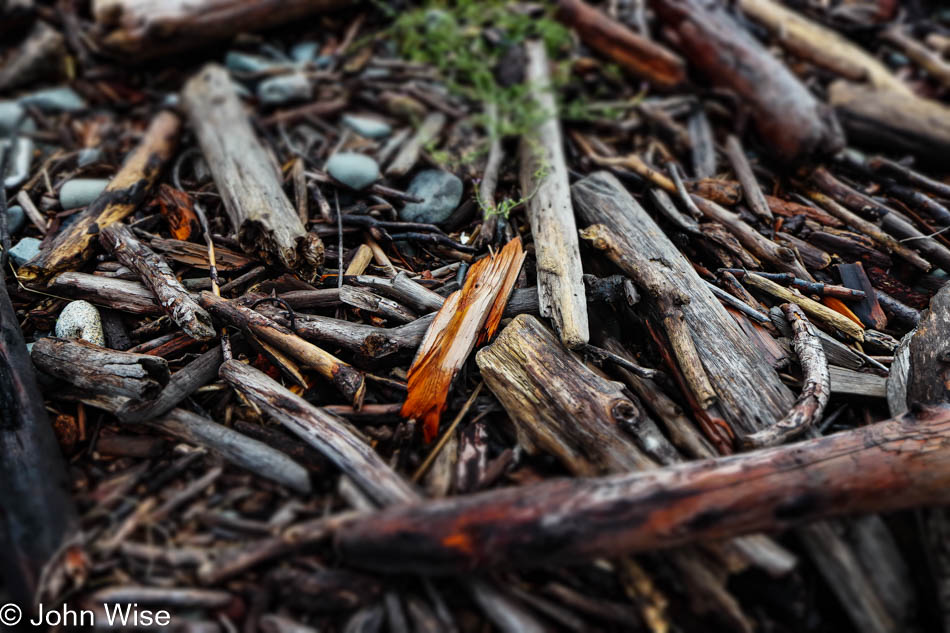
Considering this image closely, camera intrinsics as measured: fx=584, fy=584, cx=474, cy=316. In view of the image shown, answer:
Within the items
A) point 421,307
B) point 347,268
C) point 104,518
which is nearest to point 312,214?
point 347,268

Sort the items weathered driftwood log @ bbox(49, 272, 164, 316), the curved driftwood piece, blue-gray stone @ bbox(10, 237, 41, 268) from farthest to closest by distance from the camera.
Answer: blue-gray stone @ bbox(10, 237, 41, 268)
weathered driftwood log @ bbox(49, 272, 164, 316)
the curved driftwood piece

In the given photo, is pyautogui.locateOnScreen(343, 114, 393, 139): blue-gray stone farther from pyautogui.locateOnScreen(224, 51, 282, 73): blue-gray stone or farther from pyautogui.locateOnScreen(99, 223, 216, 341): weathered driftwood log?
pyautogui.locateOnScreen(99, 223, 216, 341): weathered driftwood log

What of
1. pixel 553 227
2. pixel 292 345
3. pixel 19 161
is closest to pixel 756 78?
pixel 553 227

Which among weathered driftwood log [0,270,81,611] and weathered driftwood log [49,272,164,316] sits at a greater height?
weathered driftwood log [49,272,164,316]

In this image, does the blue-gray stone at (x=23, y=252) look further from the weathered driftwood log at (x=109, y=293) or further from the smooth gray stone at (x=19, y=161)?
the smooth gray stone at (x=19, y=161)

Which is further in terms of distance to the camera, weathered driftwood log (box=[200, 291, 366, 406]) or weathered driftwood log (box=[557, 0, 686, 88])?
weathered driftwood log (box=[557, 0, 686, 88])

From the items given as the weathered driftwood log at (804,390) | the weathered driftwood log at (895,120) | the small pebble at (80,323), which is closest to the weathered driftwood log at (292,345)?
the small pebble at (80,323)

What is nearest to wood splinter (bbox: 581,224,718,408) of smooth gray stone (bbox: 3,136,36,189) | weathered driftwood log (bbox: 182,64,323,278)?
weathered driftwood log (bbox: 182,64,323,278)

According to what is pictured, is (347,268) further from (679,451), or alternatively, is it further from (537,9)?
(537,9)
